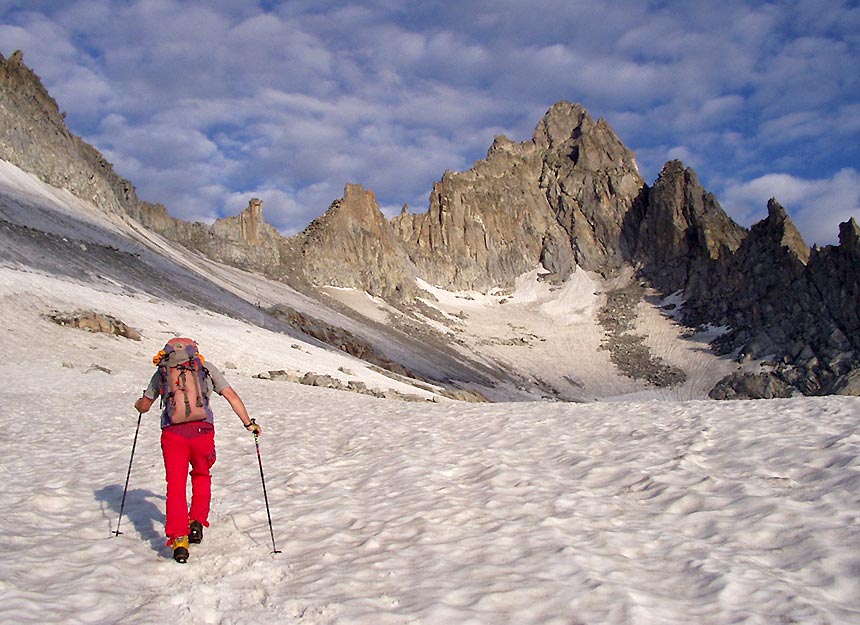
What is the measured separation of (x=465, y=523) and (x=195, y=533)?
2.95 m

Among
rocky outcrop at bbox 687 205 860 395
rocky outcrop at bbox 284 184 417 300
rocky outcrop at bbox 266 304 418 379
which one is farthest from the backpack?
rocky outcrop at bbox 284 184 417 300

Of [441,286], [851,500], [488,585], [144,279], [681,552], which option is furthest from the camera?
[441,286]

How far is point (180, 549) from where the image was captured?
5719 millimetres

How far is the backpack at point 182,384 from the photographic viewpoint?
6305 millimetres

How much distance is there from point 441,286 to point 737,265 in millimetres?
54825

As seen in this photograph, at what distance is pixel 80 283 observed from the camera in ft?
106

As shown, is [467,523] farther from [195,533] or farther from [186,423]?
[186,423]

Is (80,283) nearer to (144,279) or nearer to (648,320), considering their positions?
(144,279)

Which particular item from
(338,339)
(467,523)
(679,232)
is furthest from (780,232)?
(467,523)

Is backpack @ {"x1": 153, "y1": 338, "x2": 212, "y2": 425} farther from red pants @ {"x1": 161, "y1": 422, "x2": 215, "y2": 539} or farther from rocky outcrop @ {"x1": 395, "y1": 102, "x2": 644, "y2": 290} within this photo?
rocky outcrop @ {"x1": 395, "y1": 102, "x2": 644, "y2": 290}

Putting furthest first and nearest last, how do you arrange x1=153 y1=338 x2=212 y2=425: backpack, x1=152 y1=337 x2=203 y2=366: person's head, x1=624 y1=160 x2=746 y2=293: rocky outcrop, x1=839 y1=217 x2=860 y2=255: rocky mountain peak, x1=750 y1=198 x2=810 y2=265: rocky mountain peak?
x1=624 y1=160 x2=746 y2=293: rocky outcrop < x1=750 y1=198 x2=810 y2=265: rocky mountain peak < x1=839 y1=217 x2=860 y2=255: rocky mountain peak < x1=152 y1=337 x2=203 y2=366: person's head < x1=153 y1=338 x2=212 y2=425: backpack

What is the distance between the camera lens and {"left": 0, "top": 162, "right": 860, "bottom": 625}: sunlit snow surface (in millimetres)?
4676

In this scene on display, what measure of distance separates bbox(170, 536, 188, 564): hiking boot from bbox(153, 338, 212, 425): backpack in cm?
121

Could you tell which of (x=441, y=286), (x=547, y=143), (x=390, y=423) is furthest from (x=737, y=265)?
(x=390, y=423)
